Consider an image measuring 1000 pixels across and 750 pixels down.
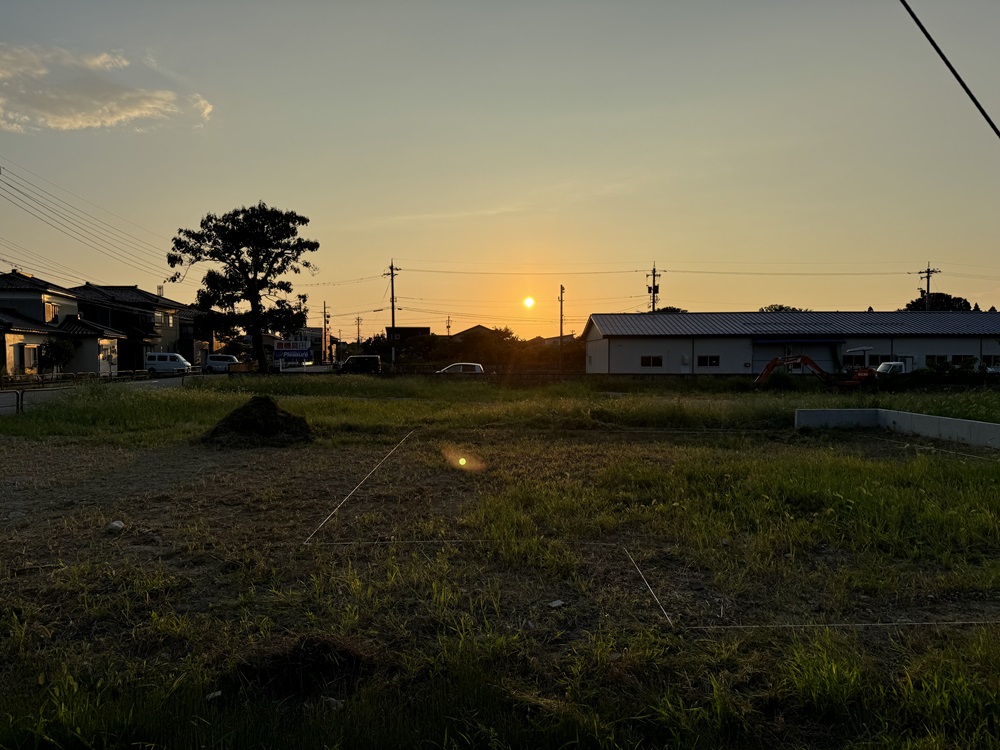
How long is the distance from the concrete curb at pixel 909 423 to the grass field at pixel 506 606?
292 centimetres

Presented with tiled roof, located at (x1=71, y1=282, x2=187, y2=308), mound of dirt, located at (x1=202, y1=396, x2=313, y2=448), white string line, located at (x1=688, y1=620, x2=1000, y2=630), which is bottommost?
white string line, located at (x1=688, y1=620, x2=1000, y2=630)

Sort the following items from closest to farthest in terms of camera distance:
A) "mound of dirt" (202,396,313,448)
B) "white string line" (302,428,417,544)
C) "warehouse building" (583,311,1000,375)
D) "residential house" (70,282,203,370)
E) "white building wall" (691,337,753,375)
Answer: "white string line" (302,428,417,544), "mound of dirt" (202,396,313,448), "warehouse building" (583,311,1000,375), "white building wall" (691,337,753,375), "residential house" (70,282,203,370)

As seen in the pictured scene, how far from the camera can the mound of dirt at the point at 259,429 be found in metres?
11.0

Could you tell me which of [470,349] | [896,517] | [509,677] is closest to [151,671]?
[509,677]

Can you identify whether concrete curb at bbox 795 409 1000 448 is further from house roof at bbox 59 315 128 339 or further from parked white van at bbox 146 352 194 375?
parked white van at bbox 146 352 194 375

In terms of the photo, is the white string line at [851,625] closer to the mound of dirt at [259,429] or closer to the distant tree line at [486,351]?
the mound of dirt at [259,429]

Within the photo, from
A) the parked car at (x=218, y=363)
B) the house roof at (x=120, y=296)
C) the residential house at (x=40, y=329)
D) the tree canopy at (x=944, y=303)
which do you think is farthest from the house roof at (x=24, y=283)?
the tree canopy at (x=944, y=303)

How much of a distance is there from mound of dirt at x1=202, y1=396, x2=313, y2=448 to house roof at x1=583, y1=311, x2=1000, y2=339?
81.6ft

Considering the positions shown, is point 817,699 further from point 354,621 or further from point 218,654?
point 218,654

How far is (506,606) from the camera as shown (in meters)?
3.70

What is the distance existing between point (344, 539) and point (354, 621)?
185 cm

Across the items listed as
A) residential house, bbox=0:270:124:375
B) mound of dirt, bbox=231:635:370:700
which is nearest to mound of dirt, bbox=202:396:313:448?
mound of dirt, bbox=231:635:370:700

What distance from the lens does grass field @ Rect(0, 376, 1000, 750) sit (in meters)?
2.50

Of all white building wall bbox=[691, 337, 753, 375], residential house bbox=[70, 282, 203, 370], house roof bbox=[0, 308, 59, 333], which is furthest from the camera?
residential house bbox=[70, 282, 203, 370]
